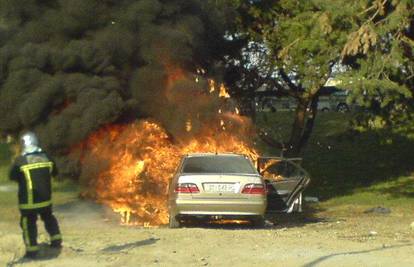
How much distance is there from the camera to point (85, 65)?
66.8 feet

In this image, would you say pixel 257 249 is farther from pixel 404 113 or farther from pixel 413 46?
pixel 404 113

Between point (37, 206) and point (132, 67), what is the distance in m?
10.1

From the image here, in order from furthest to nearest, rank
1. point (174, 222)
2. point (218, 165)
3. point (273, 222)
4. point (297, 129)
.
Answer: point (297, 129) < point (273, 222) < point (218, 165) < point (174, 222)

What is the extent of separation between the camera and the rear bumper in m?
16.1

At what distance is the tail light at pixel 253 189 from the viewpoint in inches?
638

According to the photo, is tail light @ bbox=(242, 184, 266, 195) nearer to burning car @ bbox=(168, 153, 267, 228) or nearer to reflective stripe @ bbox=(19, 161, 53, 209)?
burning car @ bbox=(168, 153, 267, 228)

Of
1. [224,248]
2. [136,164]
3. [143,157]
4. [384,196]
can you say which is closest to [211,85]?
[143,157]

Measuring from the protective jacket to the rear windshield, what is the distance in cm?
552

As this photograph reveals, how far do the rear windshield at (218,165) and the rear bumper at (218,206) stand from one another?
78cm

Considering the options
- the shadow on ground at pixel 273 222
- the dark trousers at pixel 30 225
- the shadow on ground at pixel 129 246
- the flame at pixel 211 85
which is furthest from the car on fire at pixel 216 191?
the dark trousers at pixel 30 225

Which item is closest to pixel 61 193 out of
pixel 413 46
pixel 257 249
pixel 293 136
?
pixel 293 136

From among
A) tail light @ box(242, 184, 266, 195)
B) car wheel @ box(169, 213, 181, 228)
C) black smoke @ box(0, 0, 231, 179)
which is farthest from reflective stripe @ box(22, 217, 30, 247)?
black smoke @ box(0, 0, 231, 179)

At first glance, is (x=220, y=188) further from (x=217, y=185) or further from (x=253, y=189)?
(x=253, y=189)

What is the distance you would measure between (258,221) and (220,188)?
4.95ft
